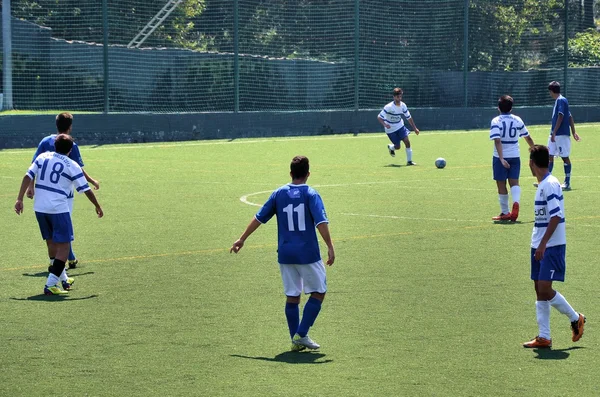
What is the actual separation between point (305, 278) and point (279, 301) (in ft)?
7.08

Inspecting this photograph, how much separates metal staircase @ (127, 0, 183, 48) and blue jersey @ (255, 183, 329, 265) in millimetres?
27563

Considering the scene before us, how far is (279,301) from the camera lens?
1151 centimetres

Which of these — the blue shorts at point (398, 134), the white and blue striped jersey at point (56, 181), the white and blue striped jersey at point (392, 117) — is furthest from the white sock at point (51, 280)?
the white and blue striped jersey at point (392, 117)

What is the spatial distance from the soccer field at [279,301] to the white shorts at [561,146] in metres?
0.88

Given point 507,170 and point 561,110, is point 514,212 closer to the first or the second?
point 507,170

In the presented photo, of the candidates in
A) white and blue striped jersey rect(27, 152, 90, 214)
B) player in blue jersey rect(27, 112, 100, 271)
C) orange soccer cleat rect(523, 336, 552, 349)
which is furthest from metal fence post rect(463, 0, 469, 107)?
orange soccer cleat rect(523, 336, 552, 349)

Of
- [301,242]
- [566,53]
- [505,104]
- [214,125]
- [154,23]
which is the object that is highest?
[154,23]

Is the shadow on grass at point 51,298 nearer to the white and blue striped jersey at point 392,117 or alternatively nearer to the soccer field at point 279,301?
the soccer field at point 279,301

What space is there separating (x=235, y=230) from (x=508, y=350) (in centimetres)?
789

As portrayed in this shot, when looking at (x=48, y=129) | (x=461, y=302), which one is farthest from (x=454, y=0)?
(x=461, y=302)

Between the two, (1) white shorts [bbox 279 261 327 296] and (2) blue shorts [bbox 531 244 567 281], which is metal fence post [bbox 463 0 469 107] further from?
(1) white shorts [bbox 279 261 327 296]

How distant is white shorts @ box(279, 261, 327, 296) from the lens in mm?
9344

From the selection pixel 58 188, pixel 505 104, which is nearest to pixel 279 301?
pixel 58 188

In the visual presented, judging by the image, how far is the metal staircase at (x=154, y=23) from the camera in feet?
119
